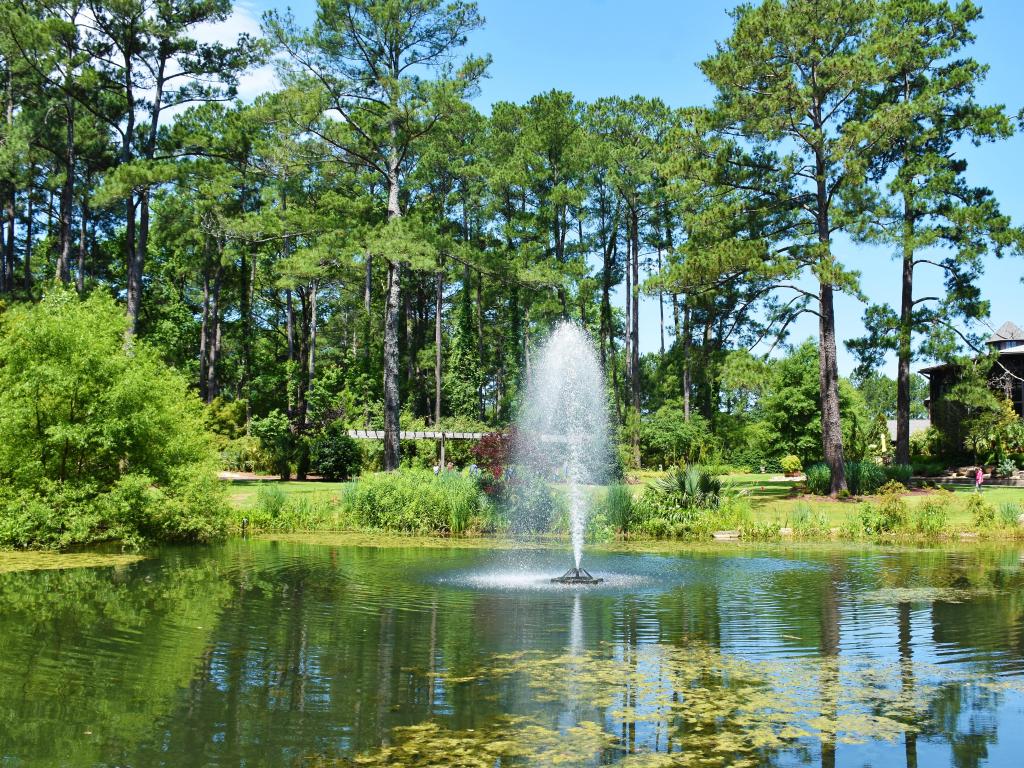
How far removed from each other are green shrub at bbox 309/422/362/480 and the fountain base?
19.4 metres

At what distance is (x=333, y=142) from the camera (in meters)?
29.5

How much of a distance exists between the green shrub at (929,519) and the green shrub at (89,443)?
52.9 feet

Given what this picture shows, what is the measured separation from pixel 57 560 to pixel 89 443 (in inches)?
113

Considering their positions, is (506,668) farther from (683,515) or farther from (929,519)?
(929,519)

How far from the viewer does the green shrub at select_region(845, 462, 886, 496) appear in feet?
91.1

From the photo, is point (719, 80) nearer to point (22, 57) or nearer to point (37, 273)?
point (22, 57)

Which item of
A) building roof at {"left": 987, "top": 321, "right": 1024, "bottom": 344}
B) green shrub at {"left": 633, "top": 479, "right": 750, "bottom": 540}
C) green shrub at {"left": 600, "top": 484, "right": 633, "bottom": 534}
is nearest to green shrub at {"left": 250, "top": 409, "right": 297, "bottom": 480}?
green shrub at {"left": 600, "top": 484, "right": 633, "bottom": 534}

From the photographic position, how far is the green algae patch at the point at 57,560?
14.8 metres

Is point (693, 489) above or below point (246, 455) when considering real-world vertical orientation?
below

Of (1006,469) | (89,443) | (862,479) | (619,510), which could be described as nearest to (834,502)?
(862,479)

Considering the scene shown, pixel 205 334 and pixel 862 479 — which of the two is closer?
pixel 862 479

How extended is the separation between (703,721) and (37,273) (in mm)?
55756

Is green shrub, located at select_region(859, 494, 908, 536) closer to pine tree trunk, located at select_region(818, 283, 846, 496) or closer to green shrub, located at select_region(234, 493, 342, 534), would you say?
pine tree trunk, located at select_region(818, 283, 846, 496)

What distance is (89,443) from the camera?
57.9ft
